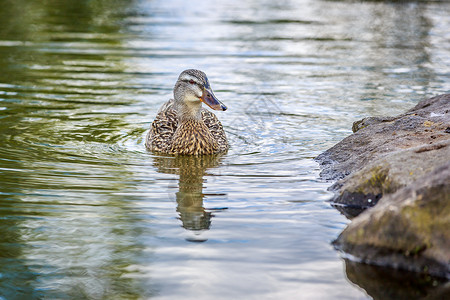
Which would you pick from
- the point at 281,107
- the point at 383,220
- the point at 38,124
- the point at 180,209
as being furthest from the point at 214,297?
the point at 281,107

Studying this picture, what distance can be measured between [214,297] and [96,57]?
11.9m

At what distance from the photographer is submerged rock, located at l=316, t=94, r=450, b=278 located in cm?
504

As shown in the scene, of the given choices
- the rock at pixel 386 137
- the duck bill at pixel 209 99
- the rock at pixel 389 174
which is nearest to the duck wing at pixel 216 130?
the duck bill at pixel 209 99

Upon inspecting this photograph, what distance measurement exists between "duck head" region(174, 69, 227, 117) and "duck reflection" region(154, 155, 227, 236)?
0.70 m

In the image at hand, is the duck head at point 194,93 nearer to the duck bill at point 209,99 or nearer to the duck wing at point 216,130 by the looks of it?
the duck bill at point 209,99

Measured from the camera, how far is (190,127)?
31.1 feet

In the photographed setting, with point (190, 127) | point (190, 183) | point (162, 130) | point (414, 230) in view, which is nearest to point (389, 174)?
point (414, 230)

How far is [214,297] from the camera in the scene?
486 centimetres

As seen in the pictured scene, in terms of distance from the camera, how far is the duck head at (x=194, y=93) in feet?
30.0

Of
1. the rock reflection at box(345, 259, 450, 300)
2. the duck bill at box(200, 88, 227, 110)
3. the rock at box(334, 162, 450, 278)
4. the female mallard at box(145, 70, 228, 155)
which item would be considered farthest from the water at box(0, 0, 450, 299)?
the duck bill at box(200, 88, 227, 110)

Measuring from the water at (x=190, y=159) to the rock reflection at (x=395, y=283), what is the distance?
0.05 ft

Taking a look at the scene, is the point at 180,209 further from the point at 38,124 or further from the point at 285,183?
the point at 38,124

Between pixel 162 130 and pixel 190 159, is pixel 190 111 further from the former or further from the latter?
pixel 190 159

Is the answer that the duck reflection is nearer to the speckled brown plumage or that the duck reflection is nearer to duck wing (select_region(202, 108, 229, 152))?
the speckled brown plumage
